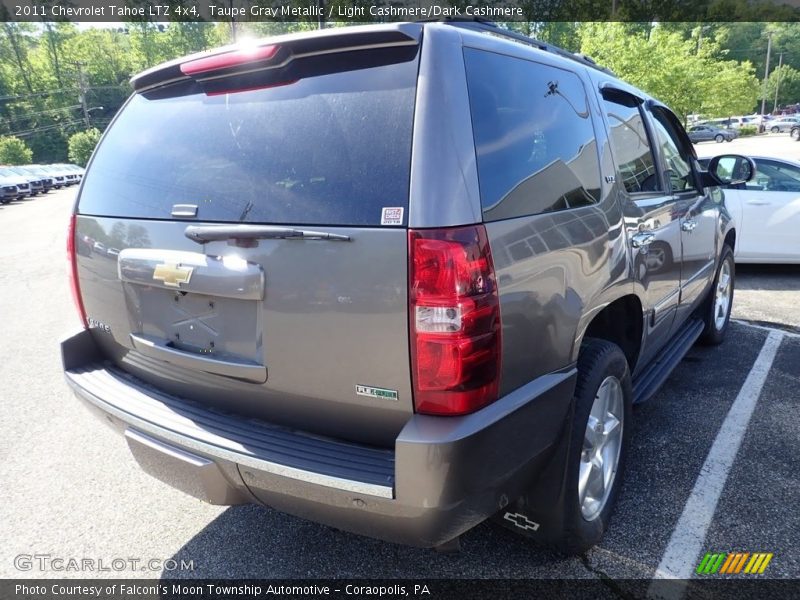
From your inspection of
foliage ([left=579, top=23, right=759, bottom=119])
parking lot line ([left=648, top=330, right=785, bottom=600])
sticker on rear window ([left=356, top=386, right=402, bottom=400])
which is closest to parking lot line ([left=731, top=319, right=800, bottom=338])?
parking lot line ([left=648, top=330, right=785, bottom=600])

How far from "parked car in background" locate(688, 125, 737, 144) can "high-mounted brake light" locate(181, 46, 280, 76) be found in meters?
53.4

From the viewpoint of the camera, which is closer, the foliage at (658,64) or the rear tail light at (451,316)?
the rear tail light at (451,316)

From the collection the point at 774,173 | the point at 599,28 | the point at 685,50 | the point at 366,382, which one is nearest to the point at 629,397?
the point at 366,382

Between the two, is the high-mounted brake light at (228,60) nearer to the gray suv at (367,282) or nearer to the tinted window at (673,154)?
the gray suv at (367,282)

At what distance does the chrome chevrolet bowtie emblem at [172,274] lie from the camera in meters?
2.04

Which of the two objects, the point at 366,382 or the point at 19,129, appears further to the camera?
the point at 19,129

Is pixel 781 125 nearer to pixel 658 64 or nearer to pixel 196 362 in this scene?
pixel 658 64

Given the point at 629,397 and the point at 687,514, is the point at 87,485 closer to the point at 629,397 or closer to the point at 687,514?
the point at 629,397

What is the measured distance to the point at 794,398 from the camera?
3.92 meters

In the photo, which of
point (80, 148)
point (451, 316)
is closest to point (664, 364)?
point (451, 316)

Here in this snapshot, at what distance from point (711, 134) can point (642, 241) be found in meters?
56.0

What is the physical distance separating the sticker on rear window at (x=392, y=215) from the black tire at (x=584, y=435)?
42.3 inches

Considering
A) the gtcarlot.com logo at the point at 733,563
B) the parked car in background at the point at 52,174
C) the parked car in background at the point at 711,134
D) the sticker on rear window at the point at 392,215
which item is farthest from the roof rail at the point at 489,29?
the parked car in background at the point at 711,134

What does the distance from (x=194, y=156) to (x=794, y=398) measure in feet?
13.4
